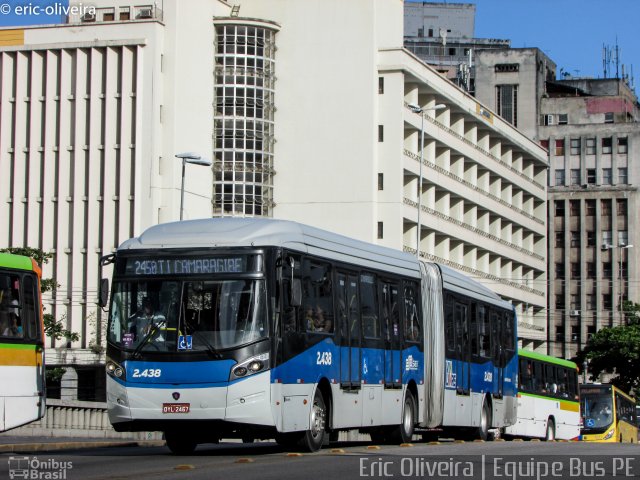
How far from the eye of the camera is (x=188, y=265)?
1847 centimetres

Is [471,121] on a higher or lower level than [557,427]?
higher

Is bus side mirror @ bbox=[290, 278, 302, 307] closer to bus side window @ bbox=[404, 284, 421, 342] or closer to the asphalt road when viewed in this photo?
the asphalt road

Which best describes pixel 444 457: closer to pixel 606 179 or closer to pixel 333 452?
pixel 333 452

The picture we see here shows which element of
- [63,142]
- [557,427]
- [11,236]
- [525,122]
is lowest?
[557,427]

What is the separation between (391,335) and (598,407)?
3062 cm

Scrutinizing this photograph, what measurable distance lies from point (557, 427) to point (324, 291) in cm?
2603

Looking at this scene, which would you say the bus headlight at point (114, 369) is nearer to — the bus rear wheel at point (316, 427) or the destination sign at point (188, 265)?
the destination sign at point (188, 265)

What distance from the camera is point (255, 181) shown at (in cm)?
8600

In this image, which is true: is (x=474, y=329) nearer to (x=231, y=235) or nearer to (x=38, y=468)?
(x=231, y=235)

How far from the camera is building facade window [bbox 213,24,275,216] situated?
85.1m

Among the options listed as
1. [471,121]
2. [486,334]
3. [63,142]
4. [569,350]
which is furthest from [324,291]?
[569,350]

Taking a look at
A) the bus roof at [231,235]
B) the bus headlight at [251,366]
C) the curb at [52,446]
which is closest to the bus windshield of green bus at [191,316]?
the bus headlight at [251,366]

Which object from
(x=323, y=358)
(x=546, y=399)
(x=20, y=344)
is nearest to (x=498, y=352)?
(x=323, y=358)

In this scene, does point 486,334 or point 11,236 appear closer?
point 486,334
